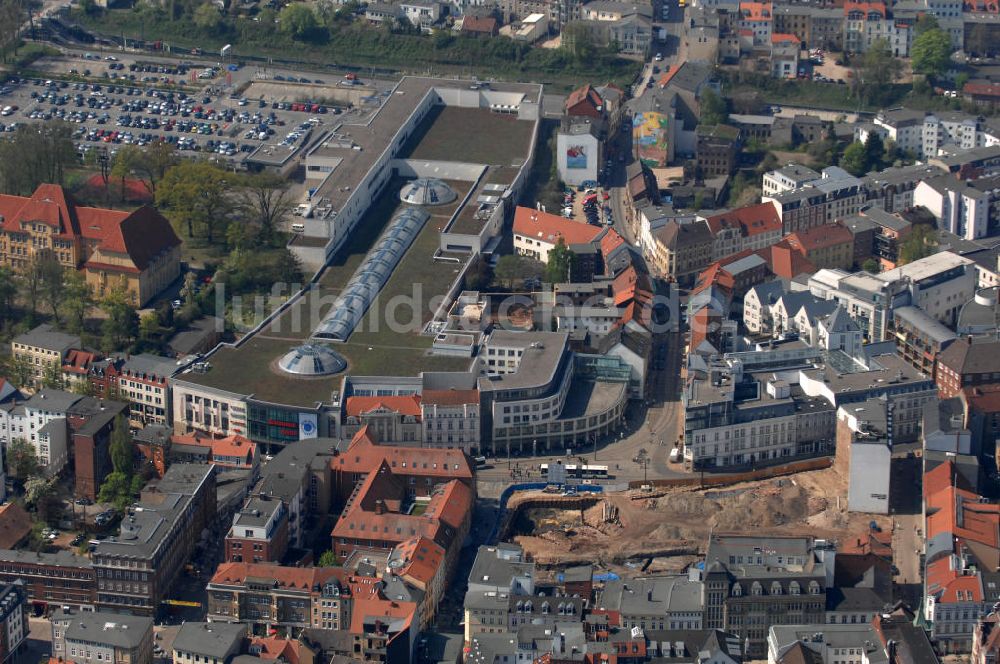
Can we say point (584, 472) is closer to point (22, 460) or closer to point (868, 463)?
point (868, 463)

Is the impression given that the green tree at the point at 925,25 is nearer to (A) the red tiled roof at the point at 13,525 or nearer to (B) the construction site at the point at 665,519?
(B) the construction site at the point at 665,519

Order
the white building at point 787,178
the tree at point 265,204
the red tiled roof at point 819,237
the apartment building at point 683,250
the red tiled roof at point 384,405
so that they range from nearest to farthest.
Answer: the red tiled roof at point 384,405 < the red tiled roof at point 819,237 < the apartment building at point 683,250 < the tree at point 265,204 < the white building at point 787,178

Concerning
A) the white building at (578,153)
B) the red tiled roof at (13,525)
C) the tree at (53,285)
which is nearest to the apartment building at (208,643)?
the red tiled roof at (13,525)

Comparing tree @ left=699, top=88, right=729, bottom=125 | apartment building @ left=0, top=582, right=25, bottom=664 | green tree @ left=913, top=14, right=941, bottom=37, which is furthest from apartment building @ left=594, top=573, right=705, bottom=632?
green tree @ left=913, top=14, right=941, bottom=37

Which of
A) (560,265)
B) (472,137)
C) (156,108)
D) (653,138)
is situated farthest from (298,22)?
(560,265)

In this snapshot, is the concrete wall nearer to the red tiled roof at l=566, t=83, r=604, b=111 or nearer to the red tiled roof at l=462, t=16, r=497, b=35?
→ the red tiled roof at l=566, t=83, r=604, b=111

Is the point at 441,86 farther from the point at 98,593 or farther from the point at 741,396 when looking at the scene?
the point at 98,593
